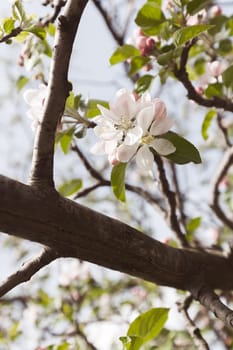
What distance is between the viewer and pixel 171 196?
119cm

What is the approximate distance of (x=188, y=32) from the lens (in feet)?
3.05

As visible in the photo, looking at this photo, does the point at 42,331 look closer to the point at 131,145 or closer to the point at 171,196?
the point at 171,196

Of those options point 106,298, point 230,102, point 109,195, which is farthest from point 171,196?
point 109,195

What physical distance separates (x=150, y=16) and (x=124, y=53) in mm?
154

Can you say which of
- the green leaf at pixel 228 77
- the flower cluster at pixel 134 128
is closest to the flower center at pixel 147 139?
the flower cluster at pixel 134 128

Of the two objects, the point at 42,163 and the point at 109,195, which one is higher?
the point at 42,163

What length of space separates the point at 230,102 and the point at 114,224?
47 cm

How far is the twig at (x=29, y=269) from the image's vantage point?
79 centimetres

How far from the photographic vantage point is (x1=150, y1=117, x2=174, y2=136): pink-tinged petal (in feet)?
2.77

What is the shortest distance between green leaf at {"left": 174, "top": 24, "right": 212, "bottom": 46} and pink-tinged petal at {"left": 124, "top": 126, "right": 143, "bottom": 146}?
23 centimetres

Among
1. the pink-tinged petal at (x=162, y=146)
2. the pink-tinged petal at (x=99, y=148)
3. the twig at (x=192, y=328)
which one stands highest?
the pink-tinged petal at (x=162, y=146)

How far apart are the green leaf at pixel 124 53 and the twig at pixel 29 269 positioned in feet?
1.90

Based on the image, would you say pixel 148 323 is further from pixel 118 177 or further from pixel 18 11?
pixel 18 11

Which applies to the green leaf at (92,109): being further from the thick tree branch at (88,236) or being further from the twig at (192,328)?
the twig at (192,328)
